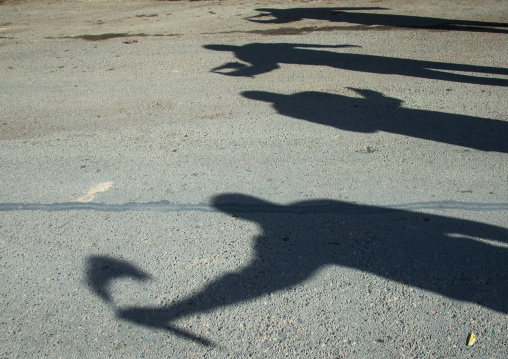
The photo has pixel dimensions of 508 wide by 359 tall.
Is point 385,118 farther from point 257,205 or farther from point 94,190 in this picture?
point 94,190

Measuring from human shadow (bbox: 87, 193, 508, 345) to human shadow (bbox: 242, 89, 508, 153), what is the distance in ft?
5.13

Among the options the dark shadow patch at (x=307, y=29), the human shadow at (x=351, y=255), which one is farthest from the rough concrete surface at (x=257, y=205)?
the dark shadow patch at (x=307, y=29)

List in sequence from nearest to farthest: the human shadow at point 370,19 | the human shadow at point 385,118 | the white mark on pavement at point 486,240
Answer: the white mark on pavement at point 486,240 → the human shadow at point 385,118 → the human shadow at point 370,19

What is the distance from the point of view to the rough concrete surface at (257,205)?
99.1 inches

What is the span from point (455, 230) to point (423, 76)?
3.74 meters

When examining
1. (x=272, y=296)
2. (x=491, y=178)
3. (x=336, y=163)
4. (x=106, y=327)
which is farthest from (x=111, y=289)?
(x=491, y=178)

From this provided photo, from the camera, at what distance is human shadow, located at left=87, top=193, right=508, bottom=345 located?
105 inches

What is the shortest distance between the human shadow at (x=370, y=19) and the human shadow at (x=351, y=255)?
696cm

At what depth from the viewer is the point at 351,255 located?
2994mm

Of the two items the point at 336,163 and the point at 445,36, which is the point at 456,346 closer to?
the point at 336,163

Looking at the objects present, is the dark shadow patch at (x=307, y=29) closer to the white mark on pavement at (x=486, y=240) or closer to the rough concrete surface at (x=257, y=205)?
the rough concrete surface at (x=257, y=205)

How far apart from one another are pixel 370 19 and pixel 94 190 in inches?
320

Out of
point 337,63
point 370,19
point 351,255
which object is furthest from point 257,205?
point 370,19

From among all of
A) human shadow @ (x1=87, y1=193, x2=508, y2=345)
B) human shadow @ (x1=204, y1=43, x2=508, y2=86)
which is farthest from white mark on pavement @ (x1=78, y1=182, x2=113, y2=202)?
human shadow @ (x1=204, y1=43, x2=508, y2=86)
